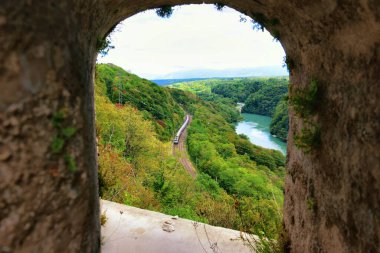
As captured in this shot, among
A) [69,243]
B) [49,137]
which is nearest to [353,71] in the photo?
[49,137]

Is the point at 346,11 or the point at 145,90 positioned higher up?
the point at 346,11

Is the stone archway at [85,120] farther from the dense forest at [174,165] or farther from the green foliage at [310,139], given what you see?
the dense forest at [174,165]

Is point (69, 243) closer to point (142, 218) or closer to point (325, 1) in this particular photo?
point (325, 1)

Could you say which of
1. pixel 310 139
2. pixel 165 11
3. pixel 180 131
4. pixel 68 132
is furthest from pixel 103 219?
pixel 180 131

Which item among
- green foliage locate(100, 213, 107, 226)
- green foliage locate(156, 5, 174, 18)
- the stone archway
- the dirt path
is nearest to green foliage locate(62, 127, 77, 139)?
the stone archway

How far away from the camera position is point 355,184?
9.67ft

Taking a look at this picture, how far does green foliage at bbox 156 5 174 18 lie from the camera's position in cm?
505

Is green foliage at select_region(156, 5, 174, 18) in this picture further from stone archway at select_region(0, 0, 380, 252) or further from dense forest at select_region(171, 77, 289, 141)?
dense forest at select_region(171, 77, 289, 141)

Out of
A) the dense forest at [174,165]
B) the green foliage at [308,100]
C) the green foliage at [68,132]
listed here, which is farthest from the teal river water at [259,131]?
the green foliage at [68,132]

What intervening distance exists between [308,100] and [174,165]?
29553 mm

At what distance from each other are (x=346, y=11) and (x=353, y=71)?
59 centimetres

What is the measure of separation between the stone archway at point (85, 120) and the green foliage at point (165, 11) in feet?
3.36

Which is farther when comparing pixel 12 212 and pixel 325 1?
pixel 325 1

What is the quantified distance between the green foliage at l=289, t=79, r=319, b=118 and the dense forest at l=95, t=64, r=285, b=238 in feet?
9.42
